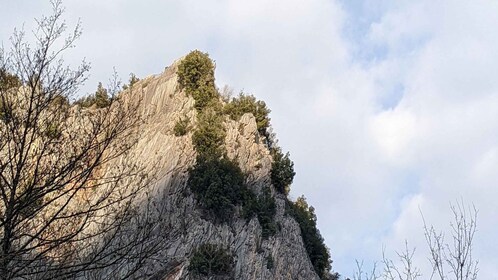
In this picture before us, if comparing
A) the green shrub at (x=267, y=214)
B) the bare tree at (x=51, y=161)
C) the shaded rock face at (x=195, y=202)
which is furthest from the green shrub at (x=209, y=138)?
the bare tree at (x=51, y=161)

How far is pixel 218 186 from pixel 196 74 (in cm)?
970

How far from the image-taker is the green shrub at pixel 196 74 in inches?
1502

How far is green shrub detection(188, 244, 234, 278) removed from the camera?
27609 mm

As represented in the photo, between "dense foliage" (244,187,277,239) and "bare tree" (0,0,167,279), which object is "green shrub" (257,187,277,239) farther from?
"bare tree" (0,0,167,279)

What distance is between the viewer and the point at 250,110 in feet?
125

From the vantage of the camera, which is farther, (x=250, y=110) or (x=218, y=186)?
(x=250, y=110)

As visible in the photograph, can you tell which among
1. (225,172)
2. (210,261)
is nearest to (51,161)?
(210,261)

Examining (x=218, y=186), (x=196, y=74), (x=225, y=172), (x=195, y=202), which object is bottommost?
(x=195, y=202)

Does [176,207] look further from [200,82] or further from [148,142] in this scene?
[200,82]

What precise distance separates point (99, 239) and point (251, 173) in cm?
2627

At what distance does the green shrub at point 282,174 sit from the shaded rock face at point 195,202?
44 cm

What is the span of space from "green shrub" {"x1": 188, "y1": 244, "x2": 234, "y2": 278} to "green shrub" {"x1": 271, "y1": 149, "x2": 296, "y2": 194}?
6995 mm

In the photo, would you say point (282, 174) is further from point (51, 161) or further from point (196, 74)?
point (51, 161)

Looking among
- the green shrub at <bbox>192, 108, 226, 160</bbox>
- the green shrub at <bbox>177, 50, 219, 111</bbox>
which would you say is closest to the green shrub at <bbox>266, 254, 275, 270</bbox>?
the green shrub at <bbox>192, 108, 226, 160</bbox>
